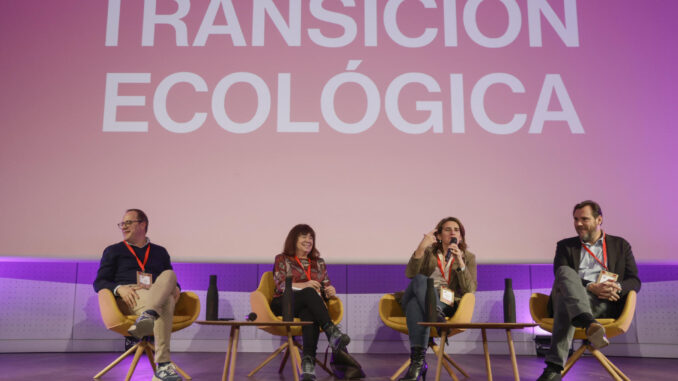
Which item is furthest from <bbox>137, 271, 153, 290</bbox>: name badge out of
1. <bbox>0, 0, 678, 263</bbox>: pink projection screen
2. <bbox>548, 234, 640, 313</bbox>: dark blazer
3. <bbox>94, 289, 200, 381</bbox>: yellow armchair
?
<bbox>548, 234, 640, 313</bbox>: dark blazer

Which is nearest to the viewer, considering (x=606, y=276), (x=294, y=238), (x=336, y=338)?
(x=336, y=338)

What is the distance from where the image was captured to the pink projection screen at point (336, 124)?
4.09 m

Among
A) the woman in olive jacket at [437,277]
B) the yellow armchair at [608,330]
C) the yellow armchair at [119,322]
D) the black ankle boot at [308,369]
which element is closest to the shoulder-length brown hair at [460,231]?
the woman in olive jacket at [437,277]

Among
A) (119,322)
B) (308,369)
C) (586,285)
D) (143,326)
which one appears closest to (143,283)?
(119,322)

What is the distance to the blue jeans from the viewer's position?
10.0 feet

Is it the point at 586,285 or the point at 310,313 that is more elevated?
the point at 586,285

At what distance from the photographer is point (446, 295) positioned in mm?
3268

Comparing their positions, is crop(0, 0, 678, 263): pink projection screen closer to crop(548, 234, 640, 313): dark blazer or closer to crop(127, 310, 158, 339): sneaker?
crop(548, 234, 640, 313): dark blazer

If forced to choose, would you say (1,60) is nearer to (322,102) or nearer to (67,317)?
(67,317)

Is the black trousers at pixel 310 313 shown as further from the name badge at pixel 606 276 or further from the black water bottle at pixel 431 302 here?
the name badge at pixel 606 276

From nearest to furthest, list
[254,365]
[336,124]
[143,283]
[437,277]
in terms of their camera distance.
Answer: [143,283]
[437,277]
[254,365]
[336,124]

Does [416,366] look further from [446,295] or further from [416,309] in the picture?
[446,295]

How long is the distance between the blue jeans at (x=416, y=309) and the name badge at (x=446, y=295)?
0.06 m

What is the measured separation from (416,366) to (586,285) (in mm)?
1149
